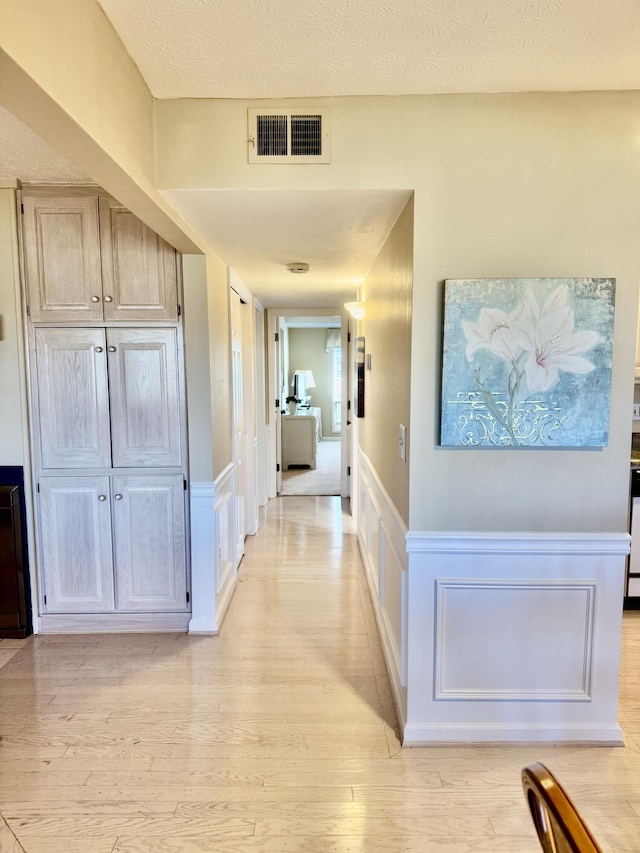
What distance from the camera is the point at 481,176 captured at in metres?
1.81

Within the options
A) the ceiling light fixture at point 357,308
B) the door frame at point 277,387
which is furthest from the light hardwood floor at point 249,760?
the door frame at point 277,387

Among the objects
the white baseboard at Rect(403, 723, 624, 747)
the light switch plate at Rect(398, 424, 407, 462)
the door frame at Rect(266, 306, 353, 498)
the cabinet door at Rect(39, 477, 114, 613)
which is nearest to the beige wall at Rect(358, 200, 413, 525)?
the light switch plate at Rect(398, 424, 407, 462)

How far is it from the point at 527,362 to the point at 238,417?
2392mm

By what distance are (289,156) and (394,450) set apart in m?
1.30

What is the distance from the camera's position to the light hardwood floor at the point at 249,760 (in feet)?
5.11

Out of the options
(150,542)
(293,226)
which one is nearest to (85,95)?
(293,226)

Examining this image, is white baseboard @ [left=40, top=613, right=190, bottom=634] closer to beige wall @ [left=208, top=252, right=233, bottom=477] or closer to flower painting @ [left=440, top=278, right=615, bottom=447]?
beige wall @ [left=208, top=252, right=233, bottom=477]

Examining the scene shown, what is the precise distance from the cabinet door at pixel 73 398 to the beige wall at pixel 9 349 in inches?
4.3

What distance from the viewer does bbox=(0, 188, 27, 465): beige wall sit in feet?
8.31

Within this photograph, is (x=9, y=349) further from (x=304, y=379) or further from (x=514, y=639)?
(x=304, y=379)

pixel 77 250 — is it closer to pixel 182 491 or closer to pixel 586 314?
pixel 182 491

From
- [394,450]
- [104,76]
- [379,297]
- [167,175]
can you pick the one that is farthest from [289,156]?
[394,450]

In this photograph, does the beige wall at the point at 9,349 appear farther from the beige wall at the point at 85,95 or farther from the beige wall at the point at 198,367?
the beige wall at the point at 85,95

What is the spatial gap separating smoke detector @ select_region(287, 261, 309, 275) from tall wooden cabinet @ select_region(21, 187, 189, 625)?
792 millimetres
